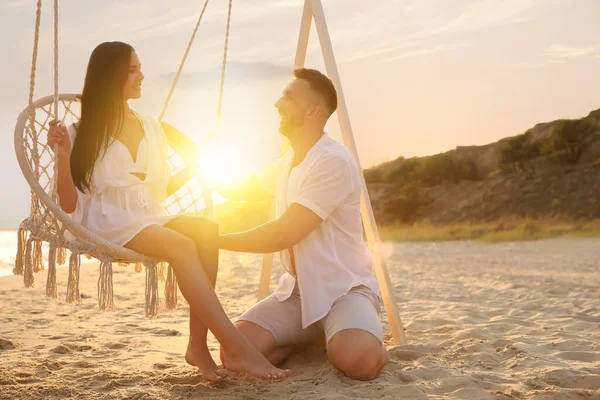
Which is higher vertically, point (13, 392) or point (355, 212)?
point (355, 212)

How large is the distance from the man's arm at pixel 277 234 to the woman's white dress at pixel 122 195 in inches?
12.2

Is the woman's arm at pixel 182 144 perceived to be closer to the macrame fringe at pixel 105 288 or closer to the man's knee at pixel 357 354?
the macrame fringe at pixel 105 288

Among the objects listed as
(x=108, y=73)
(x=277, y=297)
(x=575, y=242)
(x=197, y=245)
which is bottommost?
(x=575, y=242)

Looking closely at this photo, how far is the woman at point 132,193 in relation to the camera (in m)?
2.61

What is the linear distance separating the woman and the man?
25 centimetres

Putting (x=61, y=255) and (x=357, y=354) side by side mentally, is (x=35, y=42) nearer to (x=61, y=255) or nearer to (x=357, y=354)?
(x=61, y=255)

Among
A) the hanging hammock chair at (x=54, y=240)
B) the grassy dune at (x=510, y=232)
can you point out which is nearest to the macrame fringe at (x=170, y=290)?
the hanging hammock chair at (x=54, y=240)

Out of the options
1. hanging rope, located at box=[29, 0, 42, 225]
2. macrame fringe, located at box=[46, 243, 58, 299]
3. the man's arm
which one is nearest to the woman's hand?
hanging rope, located at box=[29, 0, 42, 225]

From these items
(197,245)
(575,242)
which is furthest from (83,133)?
(575,242)

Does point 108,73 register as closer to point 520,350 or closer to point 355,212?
point 355,212

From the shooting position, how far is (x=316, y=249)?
291cm

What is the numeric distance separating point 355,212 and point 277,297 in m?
0.58

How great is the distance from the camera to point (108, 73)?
2.91 m

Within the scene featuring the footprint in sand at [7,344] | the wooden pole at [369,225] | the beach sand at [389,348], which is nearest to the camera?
the beach sand at [389,348]
